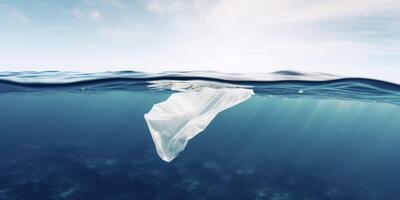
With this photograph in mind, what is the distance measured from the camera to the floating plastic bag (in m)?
6.41

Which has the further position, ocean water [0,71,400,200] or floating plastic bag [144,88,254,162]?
ocean water [0,71,400,200]

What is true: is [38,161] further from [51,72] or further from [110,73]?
[110,73]

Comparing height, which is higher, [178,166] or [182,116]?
[182,116]

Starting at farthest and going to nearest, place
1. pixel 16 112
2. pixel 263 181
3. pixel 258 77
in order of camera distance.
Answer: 1. pixel 16 112
2. pixel 263 181
3. pixel 258 77

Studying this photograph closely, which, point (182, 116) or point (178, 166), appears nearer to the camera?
point (182, 116)

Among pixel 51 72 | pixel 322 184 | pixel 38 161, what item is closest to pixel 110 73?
pixel 51 72

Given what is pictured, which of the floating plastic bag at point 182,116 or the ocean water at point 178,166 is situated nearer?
the floating plastic bag at point 182,116

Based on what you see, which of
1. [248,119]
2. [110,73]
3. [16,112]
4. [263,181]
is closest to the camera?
[110,73]

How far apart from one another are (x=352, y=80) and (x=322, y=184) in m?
21.4

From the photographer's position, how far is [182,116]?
7.36m

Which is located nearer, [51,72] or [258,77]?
[258,77]

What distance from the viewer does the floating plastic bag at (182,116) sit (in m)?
6.41

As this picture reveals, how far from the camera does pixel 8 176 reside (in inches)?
1013

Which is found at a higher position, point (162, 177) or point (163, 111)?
point (163, 111)
